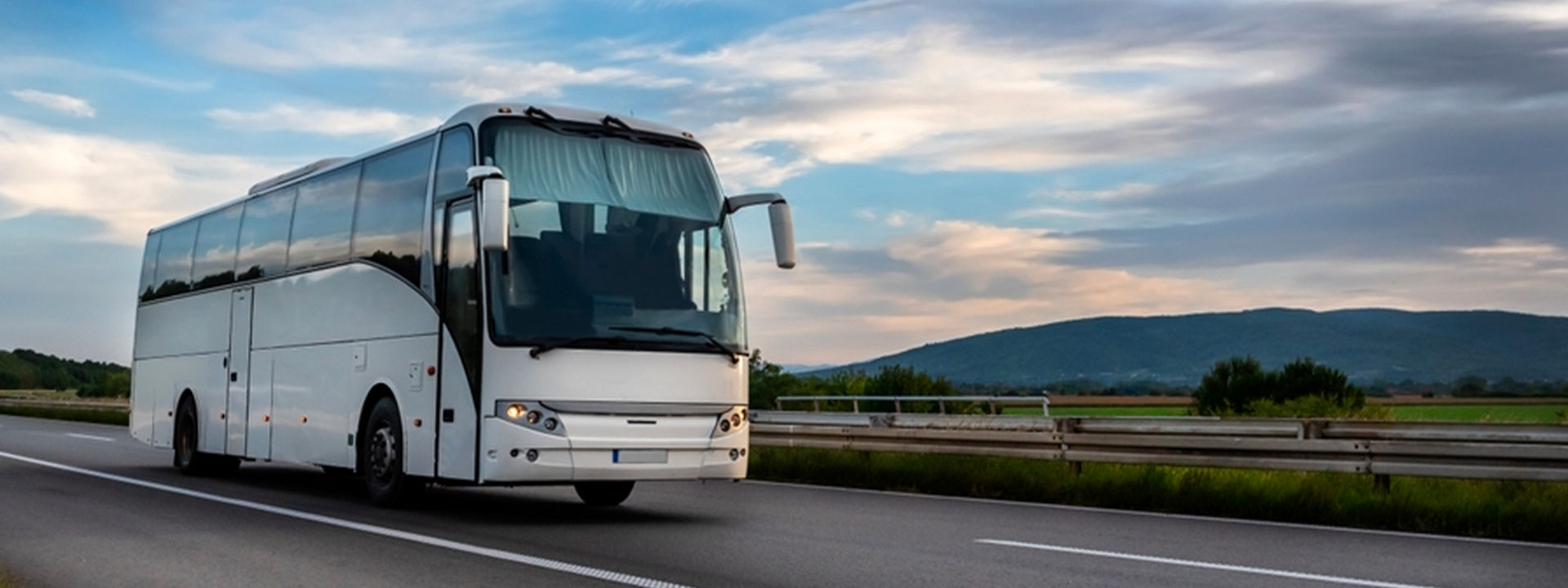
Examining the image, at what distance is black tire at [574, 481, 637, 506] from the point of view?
15.0 m

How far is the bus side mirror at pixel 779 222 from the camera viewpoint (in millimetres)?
13594

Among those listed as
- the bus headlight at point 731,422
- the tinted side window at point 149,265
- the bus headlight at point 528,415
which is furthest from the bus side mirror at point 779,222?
the tinted side window at point 149,265

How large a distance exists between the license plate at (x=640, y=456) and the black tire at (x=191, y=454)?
919 cm

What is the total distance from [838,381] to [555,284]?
41306mm

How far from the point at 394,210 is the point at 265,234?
4085 mm

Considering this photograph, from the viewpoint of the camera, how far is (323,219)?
16234mm

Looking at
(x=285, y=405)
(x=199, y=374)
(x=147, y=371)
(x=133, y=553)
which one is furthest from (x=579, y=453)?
(x=147, y=371)

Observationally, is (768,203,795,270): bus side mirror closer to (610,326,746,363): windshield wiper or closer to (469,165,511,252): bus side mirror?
(610,326,746,363): windshield wiper

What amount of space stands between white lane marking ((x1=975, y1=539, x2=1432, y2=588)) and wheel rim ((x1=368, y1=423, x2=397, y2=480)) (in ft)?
18.7

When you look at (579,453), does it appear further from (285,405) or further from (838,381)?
(838,381)

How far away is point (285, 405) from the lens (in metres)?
16.8

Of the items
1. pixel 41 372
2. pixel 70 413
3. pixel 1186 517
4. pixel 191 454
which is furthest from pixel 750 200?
pixel 41 372

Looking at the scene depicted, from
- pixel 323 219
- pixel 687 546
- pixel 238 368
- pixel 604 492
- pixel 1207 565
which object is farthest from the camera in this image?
pixel 238 368

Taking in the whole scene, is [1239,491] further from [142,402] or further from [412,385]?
[142,402]
